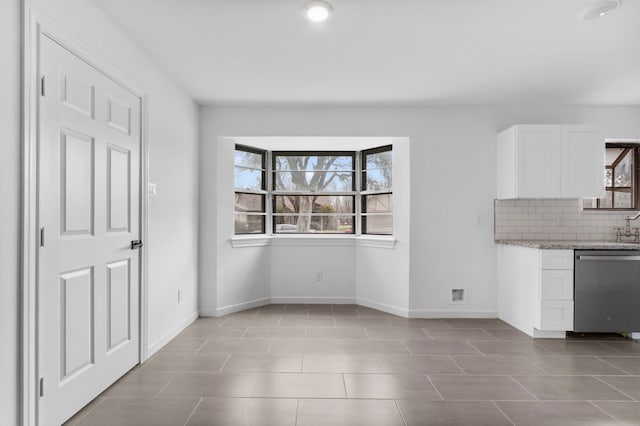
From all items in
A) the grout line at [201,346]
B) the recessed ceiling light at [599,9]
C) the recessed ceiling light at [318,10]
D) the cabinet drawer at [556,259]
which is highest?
the recessed ceiling light at [599,9]

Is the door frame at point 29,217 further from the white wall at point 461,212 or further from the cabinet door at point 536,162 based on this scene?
the cabinet door at point 536,162

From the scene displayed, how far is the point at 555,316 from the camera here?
369 cm

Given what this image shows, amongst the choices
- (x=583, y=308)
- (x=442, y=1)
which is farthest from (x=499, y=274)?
(x=442, y=1)

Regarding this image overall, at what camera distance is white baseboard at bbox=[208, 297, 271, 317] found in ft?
14.6

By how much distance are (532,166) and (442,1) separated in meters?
2.38

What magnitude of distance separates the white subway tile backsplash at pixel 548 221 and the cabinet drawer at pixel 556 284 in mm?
777

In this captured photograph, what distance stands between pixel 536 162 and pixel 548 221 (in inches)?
30.8

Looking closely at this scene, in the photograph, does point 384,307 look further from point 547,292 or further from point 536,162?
point 536,162

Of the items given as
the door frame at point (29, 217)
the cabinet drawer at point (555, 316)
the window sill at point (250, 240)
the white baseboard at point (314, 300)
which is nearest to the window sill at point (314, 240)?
the window sill at point (250, 240)

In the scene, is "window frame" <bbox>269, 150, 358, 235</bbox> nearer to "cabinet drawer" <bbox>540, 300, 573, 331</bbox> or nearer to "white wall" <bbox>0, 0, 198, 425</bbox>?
"white wall" <bbox>0, 0, 198, 425</bbox>

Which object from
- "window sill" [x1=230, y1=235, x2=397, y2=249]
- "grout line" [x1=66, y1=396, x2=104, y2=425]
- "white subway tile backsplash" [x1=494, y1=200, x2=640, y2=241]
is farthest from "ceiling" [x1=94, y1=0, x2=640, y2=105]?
"grout line" [x1=66, y1=396, x2=104, y2=425]

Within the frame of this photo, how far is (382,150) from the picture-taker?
507cm

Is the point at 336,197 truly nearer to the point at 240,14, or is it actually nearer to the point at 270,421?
the point at 240,14

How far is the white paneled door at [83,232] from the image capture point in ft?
6.61
